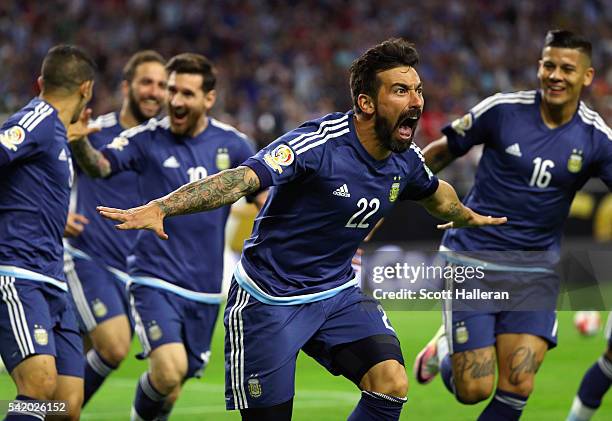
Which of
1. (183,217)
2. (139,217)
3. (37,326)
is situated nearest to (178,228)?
(183,217)

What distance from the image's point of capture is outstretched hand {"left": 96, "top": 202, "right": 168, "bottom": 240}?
16.6 ft

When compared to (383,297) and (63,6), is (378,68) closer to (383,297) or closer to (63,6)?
(383,297)

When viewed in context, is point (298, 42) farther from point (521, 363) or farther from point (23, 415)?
point (23, 415)

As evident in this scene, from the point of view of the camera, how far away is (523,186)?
7613 millimetres

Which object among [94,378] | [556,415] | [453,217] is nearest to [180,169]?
[94,378]

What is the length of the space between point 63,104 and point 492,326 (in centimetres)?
313

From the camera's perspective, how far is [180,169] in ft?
26.5

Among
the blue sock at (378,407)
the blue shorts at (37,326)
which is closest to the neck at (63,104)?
the blue shorts at (37,326)

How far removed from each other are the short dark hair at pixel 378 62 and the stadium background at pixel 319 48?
10.7m

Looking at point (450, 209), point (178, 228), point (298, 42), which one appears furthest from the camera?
point (298, 42)

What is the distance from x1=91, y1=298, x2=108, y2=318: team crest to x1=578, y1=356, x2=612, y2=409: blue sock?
11.7 ft

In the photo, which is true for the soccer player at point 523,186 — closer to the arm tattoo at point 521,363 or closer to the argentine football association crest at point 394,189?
the arm tattoo at point 521,363

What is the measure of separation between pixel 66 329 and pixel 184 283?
1.55 meters

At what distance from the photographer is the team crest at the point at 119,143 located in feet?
26.4
